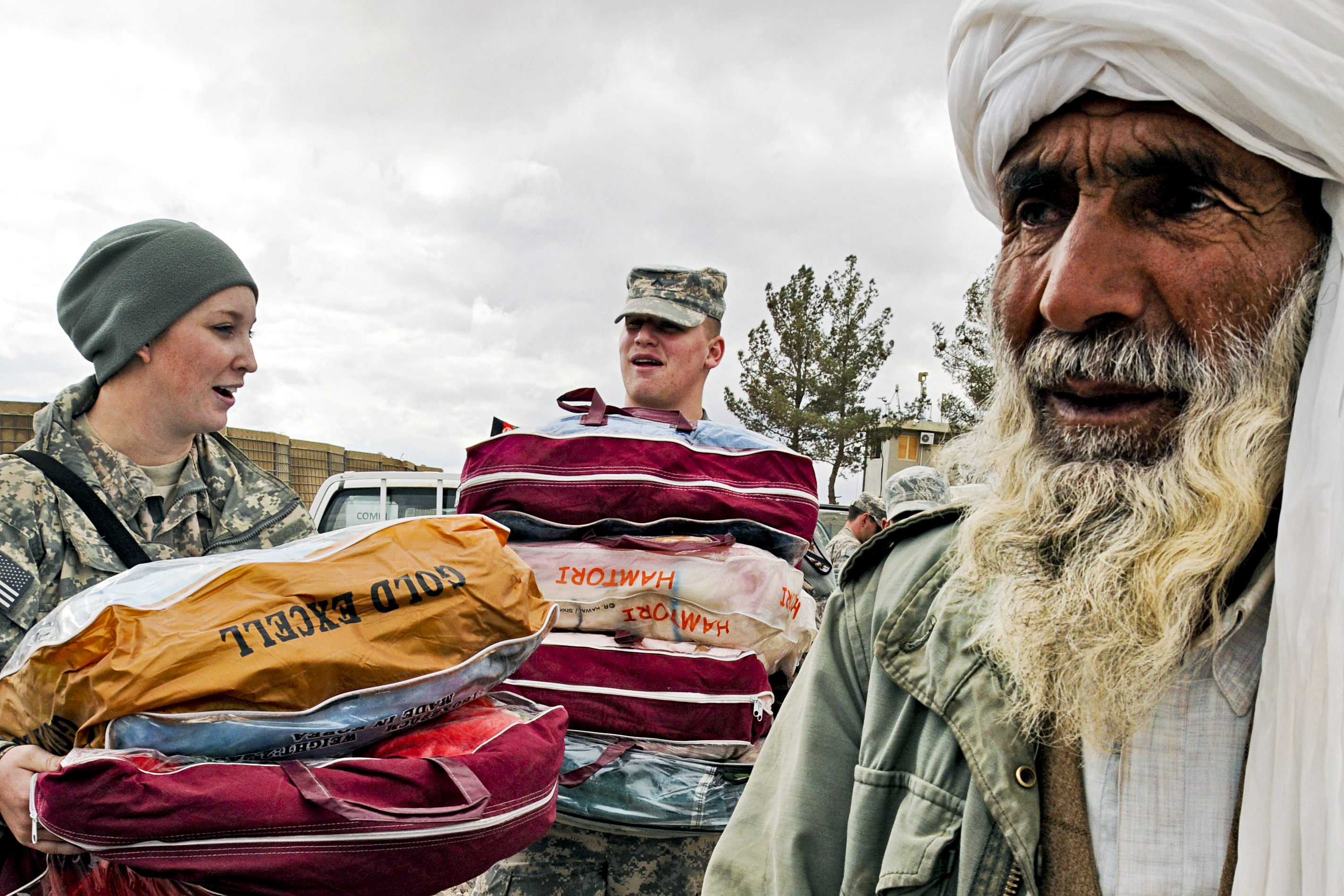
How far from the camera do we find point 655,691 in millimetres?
2164

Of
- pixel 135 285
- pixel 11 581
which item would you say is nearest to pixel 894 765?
pixel 11 581

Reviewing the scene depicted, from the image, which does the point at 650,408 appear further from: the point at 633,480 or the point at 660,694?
the point at 660,694

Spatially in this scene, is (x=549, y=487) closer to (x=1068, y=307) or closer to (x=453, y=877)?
(x=453, y=877)

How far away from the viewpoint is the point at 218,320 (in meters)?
2.28

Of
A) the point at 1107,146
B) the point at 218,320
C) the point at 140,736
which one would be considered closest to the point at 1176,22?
the point at 1107,146

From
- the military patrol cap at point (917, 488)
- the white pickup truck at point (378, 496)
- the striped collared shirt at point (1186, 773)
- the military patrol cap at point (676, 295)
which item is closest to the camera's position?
the striped collared shirt at point (1186, 773)

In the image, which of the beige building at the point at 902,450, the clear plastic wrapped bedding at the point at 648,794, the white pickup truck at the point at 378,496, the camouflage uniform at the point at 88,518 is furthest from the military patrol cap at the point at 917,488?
the beige building at the point at 902,450

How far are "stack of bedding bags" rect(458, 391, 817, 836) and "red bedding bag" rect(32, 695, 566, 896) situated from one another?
518 millimetres

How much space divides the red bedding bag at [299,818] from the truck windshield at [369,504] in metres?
6.07

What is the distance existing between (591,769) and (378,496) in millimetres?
5961

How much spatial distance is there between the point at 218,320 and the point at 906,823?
2111mm

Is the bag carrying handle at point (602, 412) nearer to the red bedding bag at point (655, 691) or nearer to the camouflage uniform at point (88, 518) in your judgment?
the red bedding bag at point (655, 691)

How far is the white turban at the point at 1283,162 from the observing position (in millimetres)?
912

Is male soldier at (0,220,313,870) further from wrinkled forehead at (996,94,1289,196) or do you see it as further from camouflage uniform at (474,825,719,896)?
wrinkled forehead at (996,94,1289,196)
